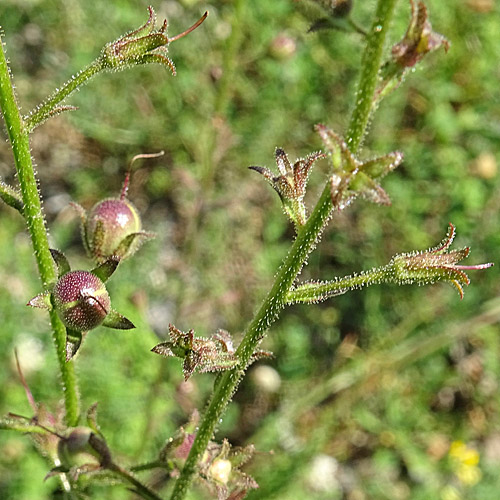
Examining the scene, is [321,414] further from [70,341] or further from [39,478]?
[70,341]

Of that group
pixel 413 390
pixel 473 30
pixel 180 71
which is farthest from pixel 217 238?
pixel 473 30

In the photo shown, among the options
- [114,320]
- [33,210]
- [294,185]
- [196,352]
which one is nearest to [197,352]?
[196,352]

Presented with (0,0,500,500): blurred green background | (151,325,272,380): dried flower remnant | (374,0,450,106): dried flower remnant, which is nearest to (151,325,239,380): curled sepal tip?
(151,325,272,380): dried flower remnant

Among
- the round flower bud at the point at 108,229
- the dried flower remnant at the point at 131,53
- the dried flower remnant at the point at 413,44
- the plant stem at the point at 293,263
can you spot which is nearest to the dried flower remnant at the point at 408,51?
the dried flower remnant at the point at 413,44

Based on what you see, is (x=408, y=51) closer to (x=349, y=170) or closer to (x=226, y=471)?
(x=349, y=170)

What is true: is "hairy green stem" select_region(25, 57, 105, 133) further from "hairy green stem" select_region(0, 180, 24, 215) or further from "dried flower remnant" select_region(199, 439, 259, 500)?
"dried flower remnant" select_region(199, 439, 259, 500)

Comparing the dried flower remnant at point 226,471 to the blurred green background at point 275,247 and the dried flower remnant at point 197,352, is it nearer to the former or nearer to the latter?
the dried flower remnant at point 197,352
